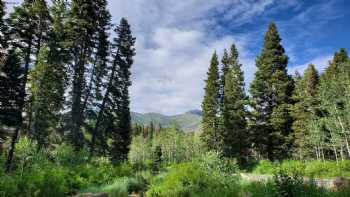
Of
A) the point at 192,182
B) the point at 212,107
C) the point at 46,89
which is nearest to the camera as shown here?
the point at 192,182

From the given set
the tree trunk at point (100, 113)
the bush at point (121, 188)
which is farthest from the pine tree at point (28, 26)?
the bush at point (121, 188)

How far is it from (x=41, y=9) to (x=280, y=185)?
2004 centimetres

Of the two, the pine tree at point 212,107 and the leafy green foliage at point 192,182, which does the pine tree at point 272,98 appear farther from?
the leafy green foliage at point 192,182

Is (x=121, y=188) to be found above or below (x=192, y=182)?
below

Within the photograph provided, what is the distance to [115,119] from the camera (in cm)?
2625

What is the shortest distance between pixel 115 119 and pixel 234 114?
14132 millimetres

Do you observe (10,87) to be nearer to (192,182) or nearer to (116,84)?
(116,84)

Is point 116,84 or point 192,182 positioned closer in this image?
point 192,182

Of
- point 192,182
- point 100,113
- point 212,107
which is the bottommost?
point 192,182

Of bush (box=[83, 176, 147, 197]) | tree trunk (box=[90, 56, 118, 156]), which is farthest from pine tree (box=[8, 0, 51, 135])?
bush (box=[83, 176, 147, 197])

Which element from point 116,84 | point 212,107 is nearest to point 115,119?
point 116,84

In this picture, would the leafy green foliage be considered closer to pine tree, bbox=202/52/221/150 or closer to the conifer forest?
the conifer forest

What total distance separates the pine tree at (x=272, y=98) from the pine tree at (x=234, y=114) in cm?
220

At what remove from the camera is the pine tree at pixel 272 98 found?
1107 inches
